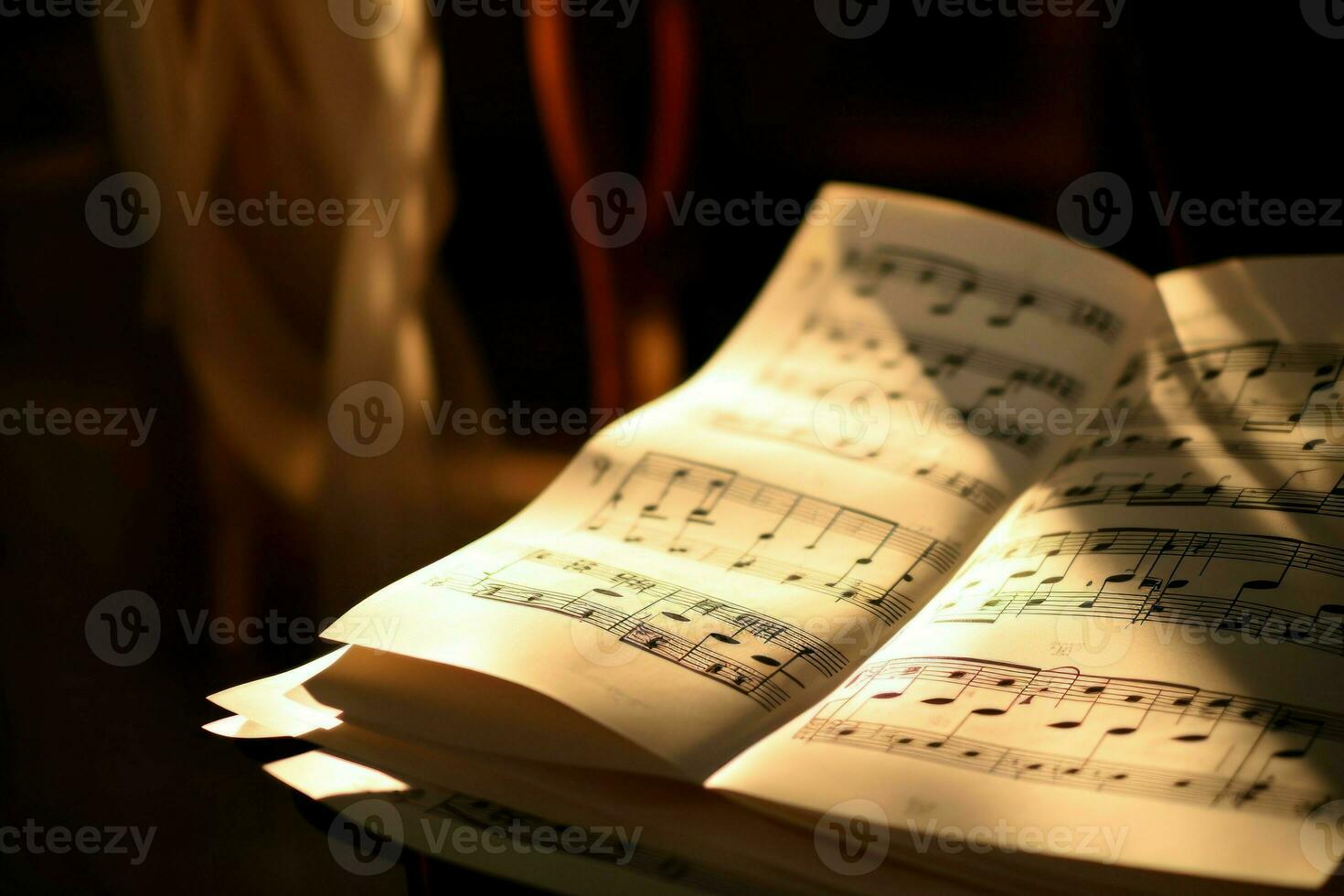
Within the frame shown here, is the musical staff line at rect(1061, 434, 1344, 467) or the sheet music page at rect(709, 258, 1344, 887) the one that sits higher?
the musical staff line at rect(1061, 434, 1344, 467)

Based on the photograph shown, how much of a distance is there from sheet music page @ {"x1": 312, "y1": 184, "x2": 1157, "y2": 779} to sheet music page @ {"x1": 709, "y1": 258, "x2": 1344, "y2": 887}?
30 millimetres

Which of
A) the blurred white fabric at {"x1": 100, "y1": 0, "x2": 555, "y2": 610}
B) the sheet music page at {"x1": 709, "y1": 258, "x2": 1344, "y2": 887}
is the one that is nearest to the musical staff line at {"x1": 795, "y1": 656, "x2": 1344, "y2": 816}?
the sheet music page at {"x1": 709, "y1": 258, "x2": 1344, "y2": 887}

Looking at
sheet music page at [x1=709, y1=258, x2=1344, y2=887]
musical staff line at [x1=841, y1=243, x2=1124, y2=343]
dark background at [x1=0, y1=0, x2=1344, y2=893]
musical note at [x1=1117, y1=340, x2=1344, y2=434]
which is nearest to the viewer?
sheet music page at [x1=709, y1=258, x2=1344, y2=887]

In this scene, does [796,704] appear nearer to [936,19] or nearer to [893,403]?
[893,403]

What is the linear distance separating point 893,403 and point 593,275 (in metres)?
0.49

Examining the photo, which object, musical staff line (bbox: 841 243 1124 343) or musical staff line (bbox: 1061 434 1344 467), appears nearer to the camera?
musical staff line (bbox: 1061 434 1344 467)

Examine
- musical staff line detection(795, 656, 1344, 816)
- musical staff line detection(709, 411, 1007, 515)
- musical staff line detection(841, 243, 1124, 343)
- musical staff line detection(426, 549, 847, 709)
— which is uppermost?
musical staff line detection(841, 243, 1124, 343)

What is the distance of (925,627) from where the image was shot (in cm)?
55

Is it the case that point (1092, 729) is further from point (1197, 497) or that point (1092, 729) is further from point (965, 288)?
point (965, 288)

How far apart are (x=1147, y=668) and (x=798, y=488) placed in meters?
0.23

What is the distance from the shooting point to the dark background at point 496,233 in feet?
1.75

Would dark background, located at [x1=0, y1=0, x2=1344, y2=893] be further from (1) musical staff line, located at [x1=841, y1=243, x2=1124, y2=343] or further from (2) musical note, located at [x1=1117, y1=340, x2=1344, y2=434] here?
(2) musical note, located at [x1=1117, y1=340, x2=1344, y2=434]

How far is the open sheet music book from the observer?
0.44 metres

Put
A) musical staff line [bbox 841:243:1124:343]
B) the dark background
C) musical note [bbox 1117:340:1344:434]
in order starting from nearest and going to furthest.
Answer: the dark background, musical note [bbox 1117:340:1344:434], musical staff line [bbox 841:243:1124:343]
